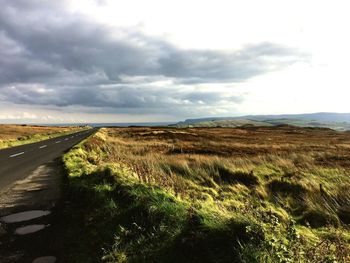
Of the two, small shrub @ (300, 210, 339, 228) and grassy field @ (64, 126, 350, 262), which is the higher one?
grassy field @ (64, 126, 350, 262)

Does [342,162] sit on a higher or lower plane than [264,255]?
lower

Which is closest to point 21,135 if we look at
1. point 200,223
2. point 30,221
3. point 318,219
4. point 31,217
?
point 31,217

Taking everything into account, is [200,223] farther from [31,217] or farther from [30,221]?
[31,217]

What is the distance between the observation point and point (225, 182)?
55.1 feet

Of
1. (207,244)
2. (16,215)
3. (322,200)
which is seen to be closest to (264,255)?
(207,244)

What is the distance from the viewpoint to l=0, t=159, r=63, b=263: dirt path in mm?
5973

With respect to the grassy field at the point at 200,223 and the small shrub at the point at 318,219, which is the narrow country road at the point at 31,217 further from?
the small shrub at the point at 318,219

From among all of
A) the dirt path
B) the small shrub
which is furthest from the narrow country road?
the small shrub

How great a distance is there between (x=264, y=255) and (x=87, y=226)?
4.15 meters

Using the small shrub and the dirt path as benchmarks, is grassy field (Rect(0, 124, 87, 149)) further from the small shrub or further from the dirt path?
the small shrub

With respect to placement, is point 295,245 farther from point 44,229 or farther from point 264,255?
point 44,229

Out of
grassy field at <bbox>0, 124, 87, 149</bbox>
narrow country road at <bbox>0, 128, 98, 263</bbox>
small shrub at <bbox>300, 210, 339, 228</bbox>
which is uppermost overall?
narrow country road at <bbox>0, 128, 98, 263</bbox>

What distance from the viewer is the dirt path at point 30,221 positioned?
597 centimetres

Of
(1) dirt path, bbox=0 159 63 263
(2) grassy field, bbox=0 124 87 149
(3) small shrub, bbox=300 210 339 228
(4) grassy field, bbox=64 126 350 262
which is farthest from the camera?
(2) grassy field, bbox=0 124 87 149
